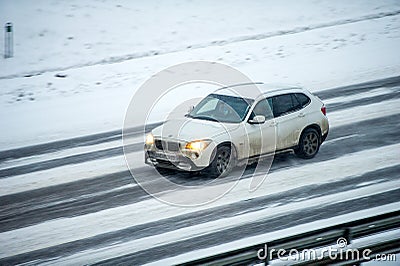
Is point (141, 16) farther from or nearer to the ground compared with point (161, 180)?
farther from the ground

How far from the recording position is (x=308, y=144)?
16125mm

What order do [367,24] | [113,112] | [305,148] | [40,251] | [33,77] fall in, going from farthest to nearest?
[367,24]
[33,77]
[113,112]
[305,148]
[40,251]

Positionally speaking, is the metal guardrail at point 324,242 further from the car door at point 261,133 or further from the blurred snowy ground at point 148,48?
the blurred snowy ground at point 148,48

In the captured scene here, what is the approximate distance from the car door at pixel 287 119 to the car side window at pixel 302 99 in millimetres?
99

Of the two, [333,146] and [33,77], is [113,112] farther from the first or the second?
[333,146]

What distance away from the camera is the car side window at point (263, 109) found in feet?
51.0

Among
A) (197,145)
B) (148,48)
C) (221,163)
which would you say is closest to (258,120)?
(221,163)

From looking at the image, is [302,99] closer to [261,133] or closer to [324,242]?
[261,133]

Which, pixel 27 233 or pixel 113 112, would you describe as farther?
pixel 113 112

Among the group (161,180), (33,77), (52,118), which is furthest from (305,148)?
(33,77)

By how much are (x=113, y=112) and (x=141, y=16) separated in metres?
8.47

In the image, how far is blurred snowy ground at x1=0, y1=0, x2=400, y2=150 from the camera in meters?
20.3

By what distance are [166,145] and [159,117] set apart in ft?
16.4

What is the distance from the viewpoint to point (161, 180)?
49.1 ft
